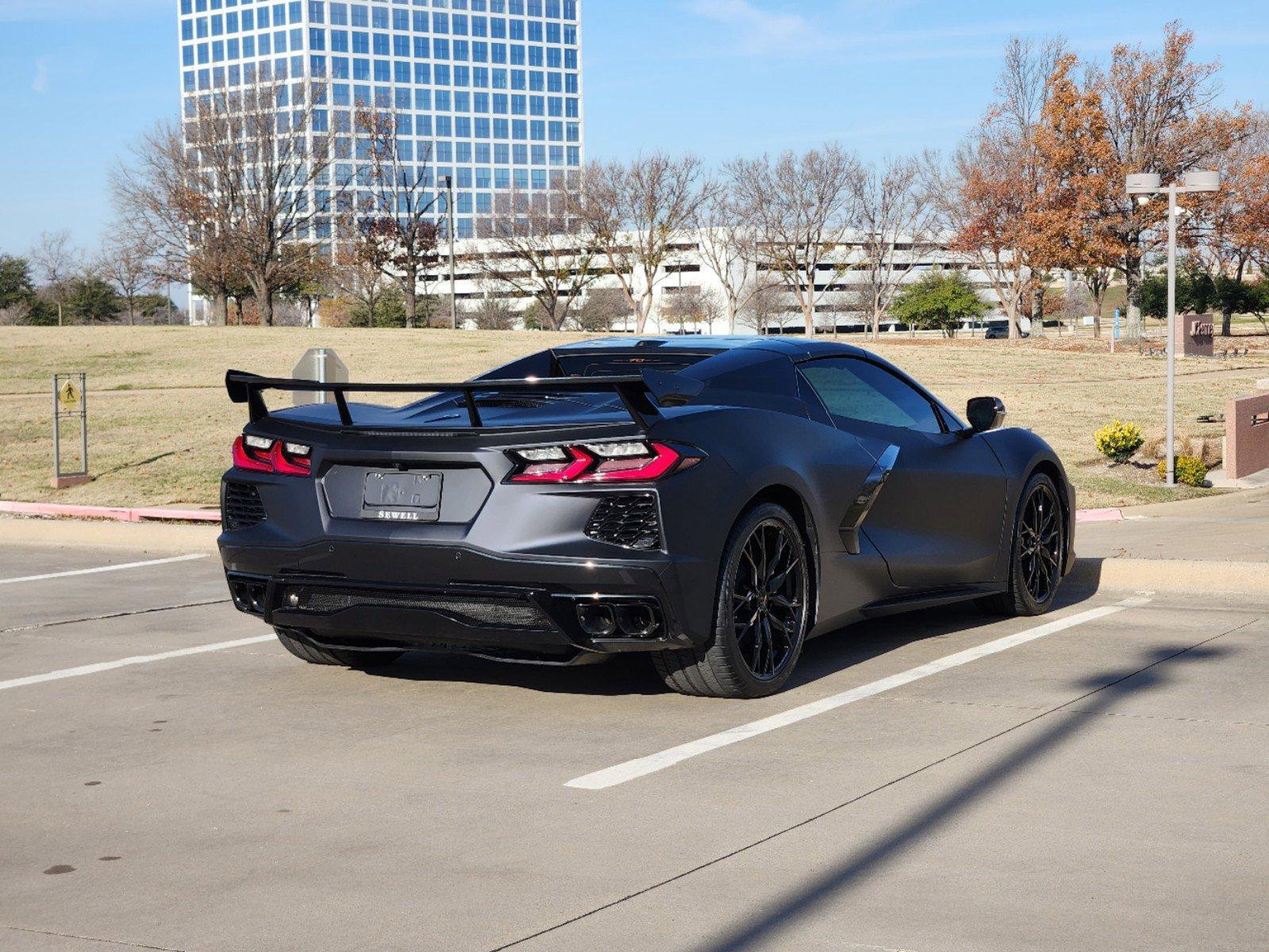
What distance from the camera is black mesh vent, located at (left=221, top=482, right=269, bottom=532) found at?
20.4 feet

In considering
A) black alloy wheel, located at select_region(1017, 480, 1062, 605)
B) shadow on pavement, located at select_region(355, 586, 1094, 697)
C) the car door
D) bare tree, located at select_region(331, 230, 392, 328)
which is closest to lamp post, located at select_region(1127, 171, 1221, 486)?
black alloy wheel, located at select_region(1017, 480, 1062, 605)

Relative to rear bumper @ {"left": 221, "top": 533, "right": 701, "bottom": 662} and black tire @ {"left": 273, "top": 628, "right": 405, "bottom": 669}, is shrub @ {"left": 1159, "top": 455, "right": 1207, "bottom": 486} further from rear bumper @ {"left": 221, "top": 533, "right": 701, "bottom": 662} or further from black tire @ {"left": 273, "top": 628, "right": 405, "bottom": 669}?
rear bumper @ {"left": 221, "top": 533, "right": 701, "bottom": 662}

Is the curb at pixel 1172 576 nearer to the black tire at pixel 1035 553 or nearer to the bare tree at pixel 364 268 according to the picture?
the black tire at pixel 1035 553

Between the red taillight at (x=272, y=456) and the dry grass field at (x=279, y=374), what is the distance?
9421 mm

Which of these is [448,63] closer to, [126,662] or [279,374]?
[279,374]

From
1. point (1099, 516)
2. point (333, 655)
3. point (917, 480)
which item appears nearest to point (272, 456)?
point (333, 655)

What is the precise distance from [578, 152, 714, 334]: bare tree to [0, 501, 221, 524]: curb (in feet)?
212

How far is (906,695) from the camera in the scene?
20.9 ft

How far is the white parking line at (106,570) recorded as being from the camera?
10375mm

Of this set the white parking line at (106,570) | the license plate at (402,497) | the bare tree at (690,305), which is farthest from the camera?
the bare tree at (690,305)

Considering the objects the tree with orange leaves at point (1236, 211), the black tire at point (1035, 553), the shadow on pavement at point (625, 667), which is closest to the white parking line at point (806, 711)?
the black tire at point (1035, 553)

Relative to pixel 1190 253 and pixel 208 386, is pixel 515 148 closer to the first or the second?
Answer: pixel 1190 253

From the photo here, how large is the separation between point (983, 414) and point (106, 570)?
645 cm

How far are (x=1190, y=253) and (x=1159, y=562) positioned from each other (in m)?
62.0
